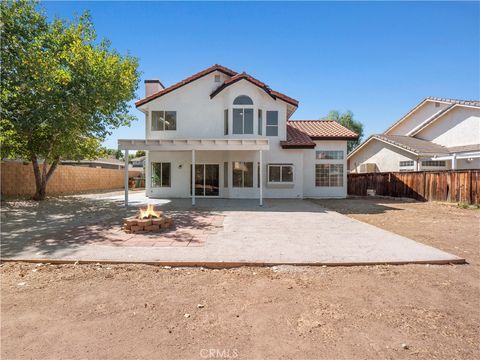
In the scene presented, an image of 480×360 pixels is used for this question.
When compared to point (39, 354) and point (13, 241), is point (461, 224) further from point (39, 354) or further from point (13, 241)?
point (13, 241)

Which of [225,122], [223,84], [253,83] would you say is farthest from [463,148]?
[223,84]

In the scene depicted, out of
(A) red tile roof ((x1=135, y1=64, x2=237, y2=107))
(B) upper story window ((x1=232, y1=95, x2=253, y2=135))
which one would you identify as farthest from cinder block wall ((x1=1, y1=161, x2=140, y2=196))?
(B) upper story window ((x1=232, y1=95, x2=253, y2=135))

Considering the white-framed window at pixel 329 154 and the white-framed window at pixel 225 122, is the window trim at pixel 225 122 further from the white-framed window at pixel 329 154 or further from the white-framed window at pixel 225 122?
the white-framed window at pixel 329 154

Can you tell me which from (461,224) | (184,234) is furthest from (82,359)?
(461,224)

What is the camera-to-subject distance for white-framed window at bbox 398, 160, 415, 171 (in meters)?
22.2

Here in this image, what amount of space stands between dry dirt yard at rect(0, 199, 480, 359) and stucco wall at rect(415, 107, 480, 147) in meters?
22.3

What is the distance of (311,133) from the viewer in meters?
19.8

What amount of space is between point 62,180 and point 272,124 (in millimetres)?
17393

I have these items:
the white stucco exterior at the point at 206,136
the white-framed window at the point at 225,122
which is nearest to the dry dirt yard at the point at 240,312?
the white stucco exterior at the point at 206,136

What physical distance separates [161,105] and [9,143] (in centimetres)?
862

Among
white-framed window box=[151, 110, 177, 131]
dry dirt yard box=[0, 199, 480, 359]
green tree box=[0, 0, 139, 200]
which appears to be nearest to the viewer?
dry dirt yard box=[0, 199, 480, 359]

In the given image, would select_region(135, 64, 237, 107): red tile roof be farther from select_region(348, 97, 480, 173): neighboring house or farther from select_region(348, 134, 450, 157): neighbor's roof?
select_region(348, 97, 480, 173): neighboring house

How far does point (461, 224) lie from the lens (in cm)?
1005

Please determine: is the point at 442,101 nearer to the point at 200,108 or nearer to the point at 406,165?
the point at 406,165
